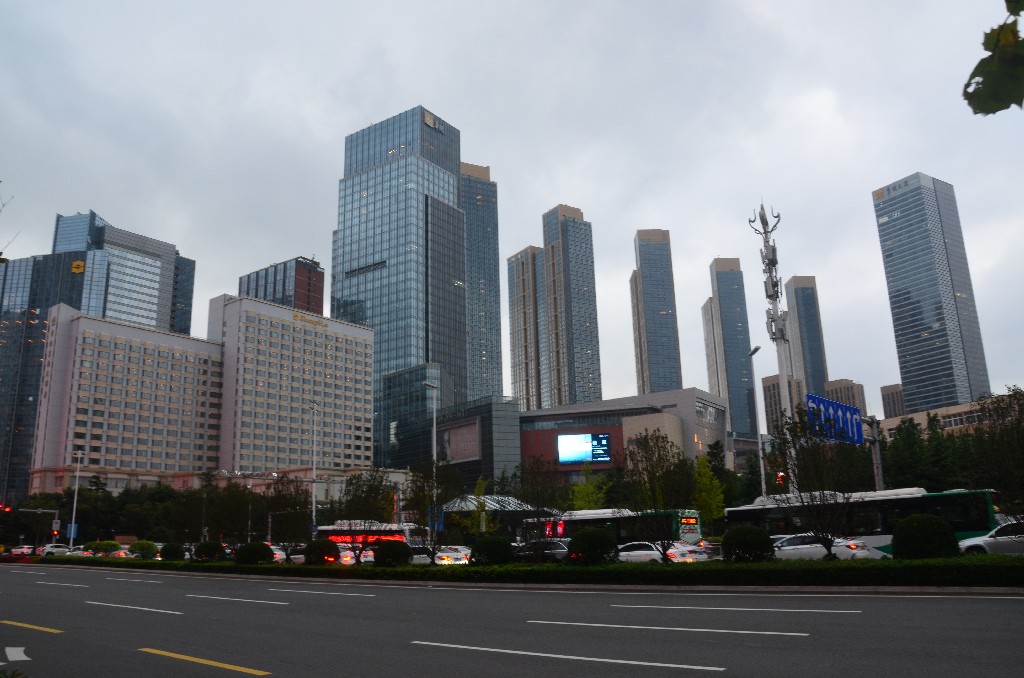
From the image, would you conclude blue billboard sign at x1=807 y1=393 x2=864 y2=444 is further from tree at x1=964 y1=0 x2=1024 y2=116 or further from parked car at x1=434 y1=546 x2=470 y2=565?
tree at x1=964 y1=0 x2=1024 y2=116

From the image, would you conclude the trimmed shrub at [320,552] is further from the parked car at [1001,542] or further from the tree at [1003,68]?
the tree at [1003,68]

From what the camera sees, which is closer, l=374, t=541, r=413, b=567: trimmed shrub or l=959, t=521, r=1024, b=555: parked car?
l=959, t=521, r=1024, b=555: parked car

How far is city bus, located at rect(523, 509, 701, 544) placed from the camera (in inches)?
1190

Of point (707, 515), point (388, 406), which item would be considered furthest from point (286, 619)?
point (388, 406)

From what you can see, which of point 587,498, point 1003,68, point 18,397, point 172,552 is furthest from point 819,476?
point 18,397

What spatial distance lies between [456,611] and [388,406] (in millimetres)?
176552

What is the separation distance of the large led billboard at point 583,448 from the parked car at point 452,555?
3097 inches

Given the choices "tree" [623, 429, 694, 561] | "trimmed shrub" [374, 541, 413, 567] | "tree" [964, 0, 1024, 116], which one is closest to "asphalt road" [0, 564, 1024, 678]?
"tree" [964, 0, 1024, 116]

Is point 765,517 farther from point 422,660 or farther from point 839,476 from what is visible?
point 422,660

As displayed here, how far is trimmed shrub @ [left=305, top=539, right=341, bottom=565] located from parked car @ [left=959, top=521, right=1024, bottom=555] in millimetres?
26802

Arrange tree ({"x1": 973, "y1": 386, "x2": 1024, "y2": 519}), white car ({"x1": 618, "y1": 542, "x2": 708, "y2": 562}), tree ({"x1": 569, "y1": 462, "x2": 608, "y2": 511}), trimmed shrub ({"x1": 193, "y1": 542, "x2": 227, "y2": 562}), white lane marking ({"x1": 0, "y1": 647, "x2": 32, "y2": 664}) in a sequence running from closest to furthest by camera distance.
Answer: white lane marking ({"x1": 0, "y1": 647, "x2": 32, "y2": 664}) → tree ({"x1": 973, "y1": 386, "x2": 1024, "y2": 519}) → white car ({"x1": 618, "y1": 542, "x2": 708, "y2": 562}) → trimmed shrub ({"x1": 193, "y1": 542, "x2": 227, "y2": 562}) → tree ({"x1": 569, "y1": 462, "x2": 608, "y2": 511})

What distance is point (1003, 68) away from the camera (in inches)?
111

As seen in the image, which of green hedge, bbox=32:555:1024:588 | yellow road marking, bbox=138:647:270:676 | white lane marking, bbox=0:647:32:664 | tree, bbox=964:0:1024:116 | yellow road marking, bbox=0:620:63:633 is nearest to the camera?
tree, bbox=964:0:1024:116

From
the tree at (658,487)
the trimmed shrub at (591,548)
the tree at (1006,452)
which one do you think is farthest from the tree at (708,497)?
the trimmed shrub at (591,548)
